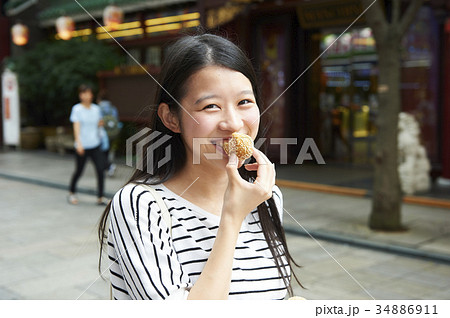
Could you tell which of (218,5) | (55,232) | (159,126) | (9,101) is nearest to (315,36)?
(218,5)

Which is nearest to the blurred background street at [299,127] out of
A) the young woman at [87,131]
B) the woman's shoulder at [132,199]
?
the woman's shoulder at [132,199]

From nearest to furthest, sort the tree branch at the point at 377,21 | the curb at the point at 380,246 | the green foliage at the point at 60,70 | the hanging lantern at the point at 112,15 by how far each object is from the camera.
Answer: the curb at the point at 380,246, the tree branch at the point at 377,21, the hanging lantern at the point at 112,15, the green foliage at the point at 60,70

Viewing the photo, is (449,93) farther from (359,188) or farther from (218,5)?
(218,5)

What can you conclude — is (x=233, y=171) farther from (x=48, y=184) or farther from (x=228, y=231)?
(x=48, y=184)

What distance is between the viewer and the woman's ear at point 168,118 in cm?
153

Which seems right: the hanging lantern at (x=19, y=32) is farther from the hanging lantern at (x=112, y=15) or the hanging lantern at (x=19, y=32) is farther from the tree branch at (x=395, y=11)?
the tree branch at (x=395, y=11)

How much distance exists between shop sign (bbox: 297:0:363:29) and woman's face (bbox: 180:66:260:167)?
9.13 m

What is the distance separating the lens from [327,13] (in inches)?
425

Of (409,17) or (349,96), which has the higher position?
(409,17)

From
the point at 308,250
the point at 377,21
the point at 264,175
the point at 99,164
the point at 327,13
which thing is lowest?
the point at 308,250

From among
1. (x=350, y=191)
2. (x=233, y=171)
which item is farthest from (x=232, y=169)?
(x=350, y=191)

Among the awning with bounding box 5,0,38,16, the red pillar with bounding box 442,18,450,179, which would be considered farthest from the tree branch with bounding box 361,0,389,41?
the awning with bounding box 5,0,38,16

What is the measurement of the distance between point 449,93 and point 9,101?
43.3 feet

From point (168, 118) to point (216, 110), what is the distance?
0.21 meters
